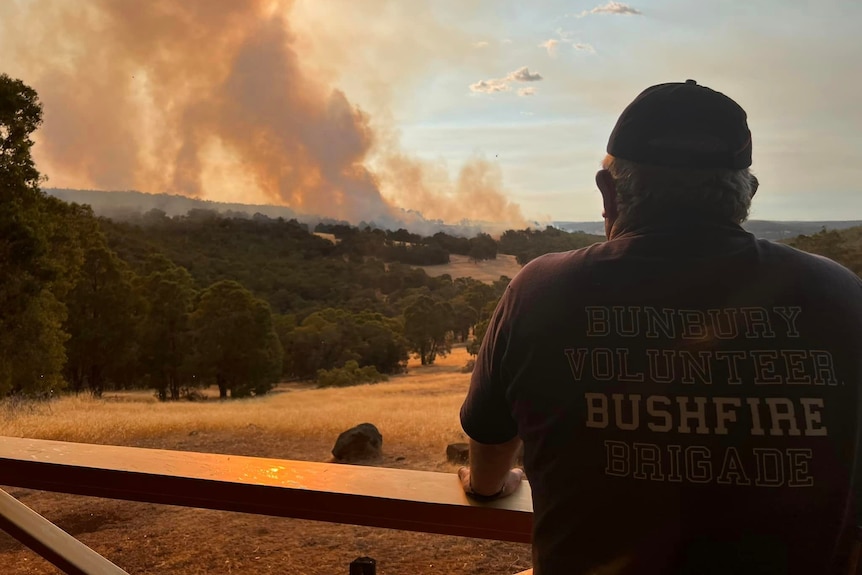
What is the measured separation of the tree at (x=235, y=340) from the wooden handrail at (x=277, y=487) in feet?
12.1

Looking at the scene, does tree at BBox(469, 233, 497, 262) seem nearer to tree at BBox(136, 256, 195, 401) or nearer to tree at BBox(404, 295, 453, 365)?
tree at BBox(404, 295, 453, 365)

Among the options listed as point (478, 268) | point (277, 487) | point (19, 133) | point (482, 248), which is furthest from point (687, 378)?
point (19, 133)

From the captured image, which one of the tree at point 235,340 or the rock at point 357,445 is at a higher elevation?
the tree at point 235,340

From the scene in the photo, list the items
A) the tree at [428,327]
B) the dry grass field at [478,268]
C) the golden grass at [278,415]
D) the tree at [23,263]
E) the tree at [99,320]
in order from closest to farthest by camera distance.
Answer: the dry grass field at [478,268], the golden grass at [278,415], the tree at [23,263], the tree at [99,320], the tree at [428,327]

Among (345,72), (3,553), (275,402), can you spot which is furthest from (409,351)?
(3,553)

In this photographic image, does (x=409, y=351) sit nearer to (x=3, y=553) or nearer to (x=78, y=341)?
(x=78, y=341)

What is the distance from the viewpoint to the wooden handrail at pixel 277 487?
0.78 meters

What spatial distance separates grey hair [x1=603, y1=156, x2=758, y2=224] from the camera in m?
0.63

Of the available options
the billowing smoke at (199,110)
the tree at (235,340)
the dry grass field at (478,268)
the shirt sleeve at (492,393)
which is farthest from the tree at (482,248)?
the tree at (235,340)

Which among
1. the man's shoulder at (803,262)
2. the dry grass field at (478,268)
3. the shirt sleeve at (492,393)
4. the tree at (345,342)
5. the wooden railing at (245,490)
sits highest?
the dry grass field at (478,268)

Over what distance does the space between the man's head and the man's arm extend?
11.2 inches

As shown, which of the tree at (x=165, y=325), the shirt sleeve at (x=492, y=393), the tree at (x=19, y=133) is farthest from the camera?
the tree at (x=165, y=325)

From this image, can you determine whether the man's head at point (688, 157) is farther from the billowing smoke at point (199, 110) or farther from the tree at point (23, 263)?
the tree at point (23, 263)

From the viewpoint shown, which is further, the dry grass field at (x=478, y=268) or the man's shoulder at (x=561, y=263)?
the dry grass field at (x=478, y=268)
